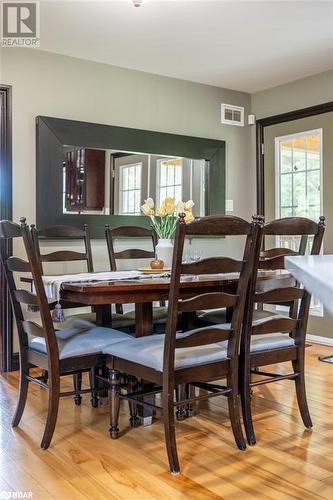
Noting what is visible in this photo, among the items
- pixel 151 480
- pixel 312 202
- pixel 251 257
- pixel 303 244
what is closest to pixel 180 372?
pixel 151 480

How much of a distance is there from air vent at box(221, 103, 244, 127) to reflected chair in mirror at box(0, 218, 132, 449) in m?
3.16

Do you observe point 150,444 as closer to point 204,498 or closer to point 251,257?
point 204,498

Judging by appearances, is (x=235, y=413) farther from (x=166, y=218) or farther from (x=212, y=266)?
(x=166, y=218)

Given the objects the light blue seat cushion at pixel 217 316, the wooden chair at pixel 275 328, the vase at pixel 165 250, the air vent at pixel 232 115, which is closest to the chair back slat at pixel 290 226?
the wooden chair at pixel 275 328

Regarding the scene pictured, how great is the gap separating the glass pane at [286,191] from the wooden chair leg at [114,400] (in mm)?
3159

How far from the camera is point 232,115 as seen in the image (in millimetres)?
5238

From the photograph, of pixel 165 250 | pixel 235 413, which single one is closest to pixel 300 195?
pixel 165 250

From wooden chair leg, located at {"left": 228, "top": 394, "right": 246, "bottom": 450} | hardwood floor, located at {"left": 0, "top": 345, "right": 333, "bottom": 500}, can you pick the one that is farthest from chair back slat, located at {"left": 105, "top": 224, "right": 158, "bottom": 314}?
wooden chair leg, located at {"left": 228, "top": 394, "right": 246, "bottom": 450}

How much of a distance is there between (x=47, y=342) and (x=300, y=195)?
3.33 meters

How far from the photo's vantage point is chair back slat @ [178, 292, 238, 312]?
6.80 ft

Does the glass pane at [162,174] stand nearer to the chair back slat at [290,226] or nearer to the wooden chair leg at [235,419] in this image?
the chair back slat at [290,226]

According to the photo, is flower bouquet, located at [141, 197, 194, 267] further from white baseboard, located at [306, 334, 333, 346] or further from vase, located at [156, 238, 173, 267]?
white baseboard, located at [306, 334, 333, 346]

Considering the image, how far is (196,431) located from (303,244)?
1.26 metres

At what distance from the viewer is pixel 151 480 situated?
203 cm
